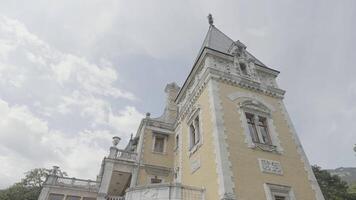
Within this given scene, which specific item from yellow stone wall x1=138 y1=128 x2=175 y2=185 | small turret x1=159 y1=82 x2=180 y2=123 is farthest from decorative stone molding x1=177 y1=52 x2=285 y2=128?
small turret x1=159 y1=82 x2=180 y2=123

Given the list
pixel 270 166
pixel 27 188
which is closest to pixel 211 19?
pixel 270 166

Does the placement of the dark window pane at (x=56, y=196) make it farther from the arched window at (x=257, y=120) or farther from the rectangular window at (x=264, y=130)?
the rectangular window at (x=264, y=130)

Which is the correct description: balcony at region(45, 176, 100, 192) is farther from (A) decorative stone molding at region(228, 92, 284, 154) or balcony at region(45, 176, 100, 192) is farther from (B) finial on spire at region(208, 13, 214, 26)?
(B) finial on spire at region(208, 13, 214, 26)

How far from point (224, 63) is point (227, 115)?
188 inches

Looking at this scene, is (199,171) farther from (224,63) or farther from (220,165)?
(224,63)

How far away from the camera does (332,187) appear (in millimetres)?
28766

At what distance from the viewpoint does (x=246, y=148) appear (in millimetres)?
12117

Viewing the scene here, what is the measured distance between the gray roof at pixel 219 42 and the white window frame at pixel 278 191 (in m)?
10.0

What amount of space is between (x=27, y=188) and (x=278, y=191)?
34.6 meters

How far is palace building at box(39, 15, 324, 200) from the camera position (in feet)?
35.9

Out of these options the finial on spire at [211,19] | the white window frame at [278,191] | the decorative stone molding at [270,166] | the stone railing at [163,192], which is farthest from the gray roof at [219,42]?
the stone railing at [163,192]

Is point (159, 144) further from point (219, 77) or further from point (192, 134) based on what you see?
point (219, 77)

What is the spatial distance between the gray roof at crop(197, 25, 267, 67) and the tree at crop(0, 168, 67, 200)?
2092 centimetres

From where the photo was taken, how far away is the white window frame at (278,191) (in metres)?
10.9
